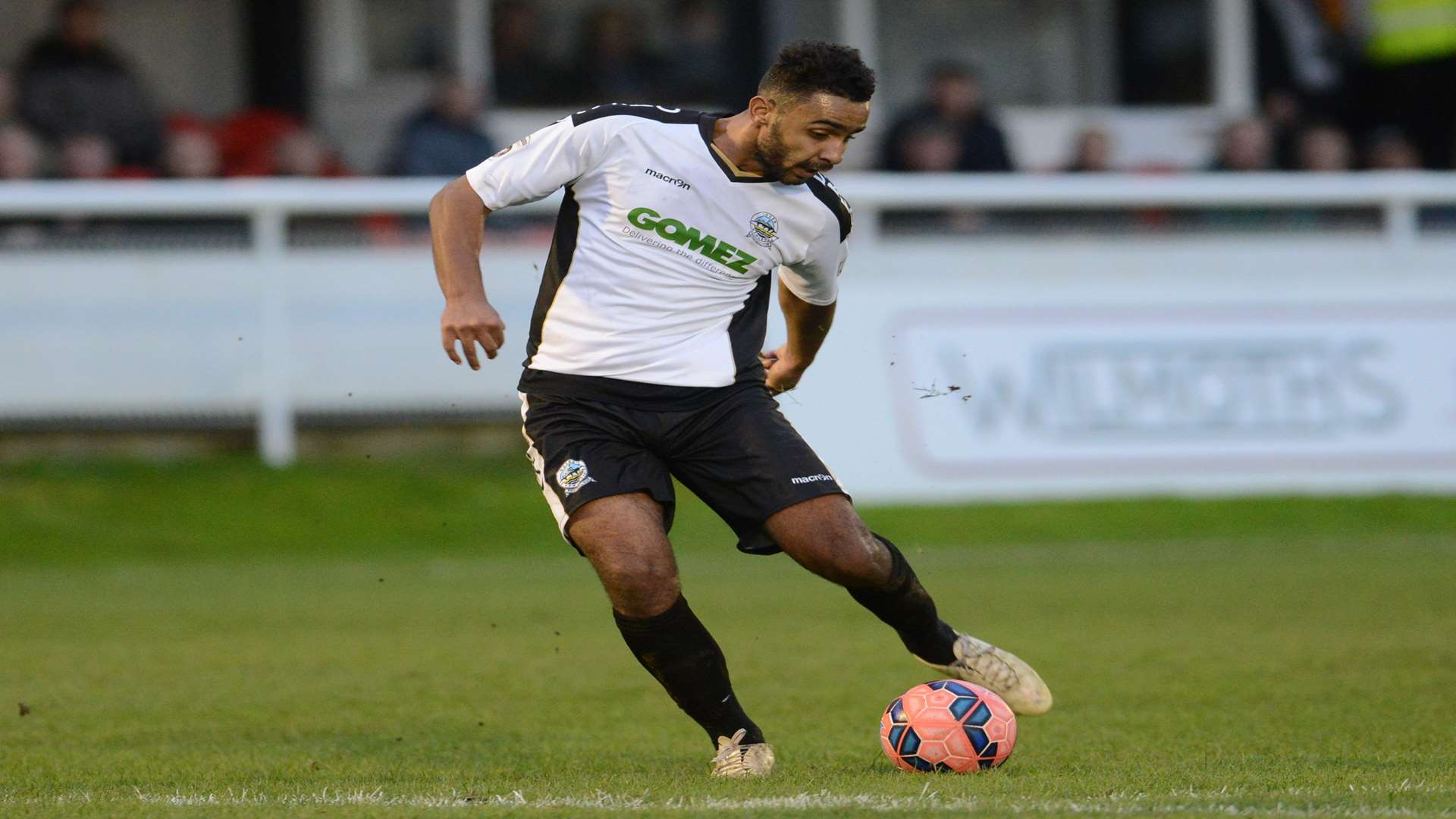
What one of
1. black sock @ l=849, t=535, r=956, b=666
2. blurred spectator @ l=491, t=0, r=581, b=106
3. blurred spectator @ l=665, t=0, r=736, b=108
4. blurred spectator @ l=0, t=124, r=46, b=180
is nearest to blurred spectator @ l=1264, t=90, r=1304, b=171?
blurred spectator @ l=665, t=0, r=736, b=108

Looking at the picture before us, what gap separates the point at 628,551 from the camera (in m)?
5.10

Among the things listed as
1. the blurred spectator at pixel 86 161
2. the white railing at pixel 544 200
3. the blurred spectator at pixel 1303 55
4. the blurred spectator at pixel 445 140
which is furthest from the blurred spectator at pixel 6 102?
the blurred spectator at pixel 1303 55

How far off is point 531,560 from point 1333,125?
828cm

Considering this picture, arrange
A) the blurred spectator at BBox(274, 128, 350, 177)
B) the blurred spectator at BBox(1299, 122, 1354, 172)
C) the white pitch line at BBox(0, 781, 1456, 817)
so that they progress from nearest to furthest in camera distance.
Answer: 1. the white pitch line at BBox(0, 781, 1456, 817)
2. the blurred spectator at BBox(274, 128, 350, 177)
3. the blurred spectator at BBox(1299, 122, 1354, 172)

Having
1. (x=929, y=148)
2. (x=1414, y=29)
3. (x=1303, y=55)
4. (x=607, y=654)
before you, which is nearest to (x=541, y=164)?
(x=607, y=654)

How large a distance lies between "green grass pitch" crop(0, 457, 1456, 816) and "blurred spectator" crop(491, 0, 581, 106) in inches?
206

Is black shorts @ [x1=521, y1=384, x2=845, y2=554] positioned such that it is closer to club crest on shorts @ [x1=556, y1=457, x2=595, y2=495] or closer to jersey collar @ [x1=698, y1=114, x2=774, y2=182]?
club crest on shorts @ [x1=556, y1=457, x2=595, y2=495]

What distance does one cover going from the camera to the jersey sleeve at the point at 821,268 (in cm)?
554

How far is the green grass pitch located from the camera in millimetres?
4910

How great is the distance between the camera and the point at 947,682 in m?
5.40

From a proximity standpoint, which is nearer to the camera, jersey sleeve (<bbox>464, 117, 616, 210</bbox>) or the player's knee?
the player's knee

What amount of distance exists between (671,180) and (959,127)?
961 cm

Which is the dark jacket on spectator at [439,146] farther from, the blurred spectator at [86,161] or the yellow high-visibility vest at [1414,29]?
the yellow high-visibility vest at [1414,29]

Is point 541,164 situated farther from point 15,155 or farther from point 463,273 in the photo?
point 15,155
